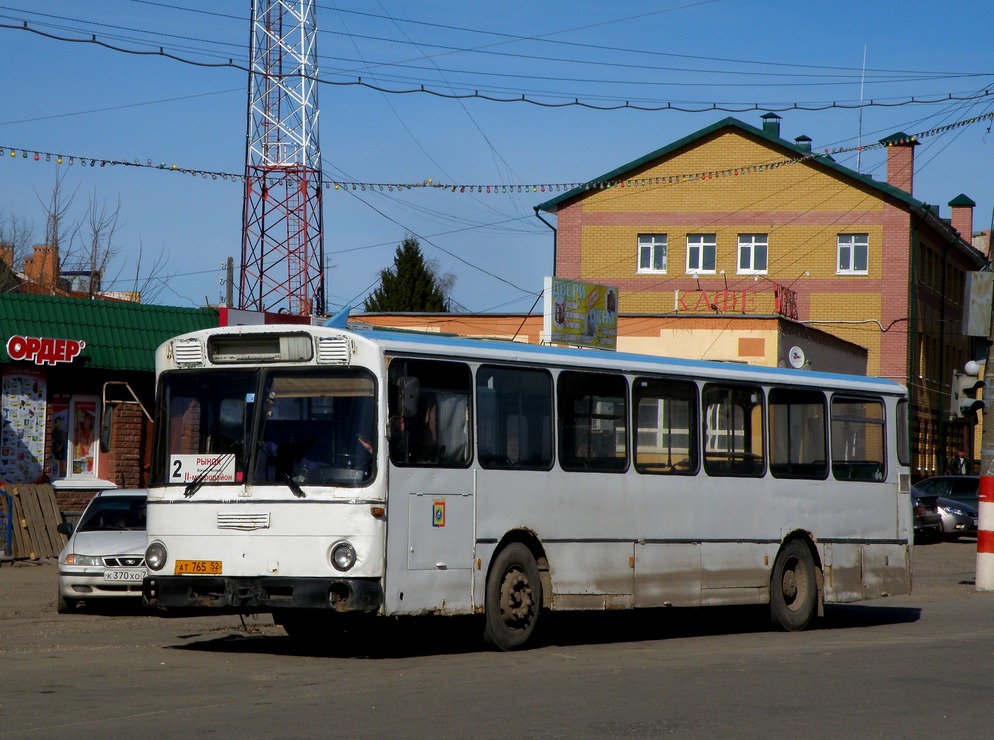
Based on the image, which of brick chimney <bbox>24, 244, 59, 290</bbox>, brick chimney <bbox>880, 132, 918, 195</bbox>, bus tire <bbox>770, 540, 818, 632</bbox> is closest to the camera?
bus tire <bbox>770, 540, 818, 632</bbox>

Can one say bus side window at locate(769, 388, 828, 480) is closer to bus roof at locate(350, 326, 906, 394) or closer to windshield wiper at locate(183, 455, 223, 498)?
bus roof at locate(350, 326, 906, 394)

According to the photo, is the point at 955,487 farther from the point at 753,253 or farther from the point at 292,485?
the point at 292,485

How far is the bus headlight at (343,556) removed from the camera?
1110 cm

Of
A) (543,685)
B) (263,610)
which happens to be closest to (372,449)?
(263,610)

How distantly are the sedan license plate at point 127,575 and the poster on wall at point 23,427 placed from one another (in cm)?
965

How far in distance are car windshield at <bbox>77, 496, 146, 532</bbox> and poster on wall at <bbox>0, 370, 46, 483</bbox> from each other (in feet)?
A: 26.0

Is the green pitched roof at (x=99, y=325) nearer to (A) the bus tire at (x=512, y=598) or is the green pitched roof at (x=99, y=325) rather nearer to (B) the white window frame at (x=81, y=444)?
(B) the white window frame at (x=81, y=444)

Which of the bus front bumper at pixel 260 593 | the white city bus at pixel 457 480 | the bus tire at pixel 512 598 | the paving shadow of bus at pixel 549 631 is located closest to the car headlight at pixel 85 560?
the paving shadow of bus at pixel 549 631

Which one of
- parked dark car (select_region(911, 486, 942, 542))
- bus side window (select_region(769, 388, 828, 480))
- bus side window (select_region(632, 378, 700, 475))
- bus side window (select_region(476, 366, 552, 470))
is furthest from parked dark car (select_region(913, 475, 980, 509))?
bus side window (select_region(476, 366, 552, 470))

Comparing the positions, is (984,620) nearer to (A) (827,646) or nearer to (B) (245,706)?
(A) (827,646)

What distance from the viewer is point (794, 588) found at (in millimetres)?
15523

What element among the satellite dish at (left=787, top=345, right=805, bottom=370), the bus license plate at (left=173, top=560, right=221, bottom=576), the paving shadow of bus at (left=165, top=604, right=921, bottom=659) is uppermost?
the satellite dish at (left=787, top=345, right=805, bottom=370)

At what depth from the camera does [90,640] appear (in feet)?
43.8

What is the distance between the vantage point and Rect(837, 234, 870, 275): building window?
5278cm
